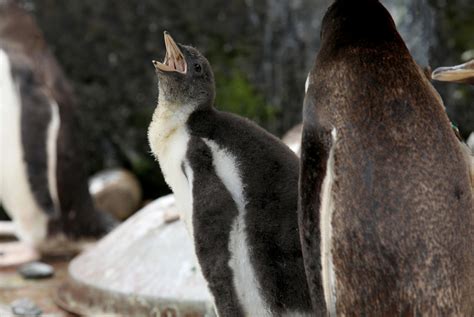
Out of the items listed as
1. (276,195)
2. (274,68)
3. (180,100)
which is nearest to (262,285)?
(276,195)

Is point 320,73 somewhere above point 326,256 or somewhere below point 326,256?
above

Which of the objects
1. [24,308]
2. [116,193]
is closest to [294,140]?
[24,308]

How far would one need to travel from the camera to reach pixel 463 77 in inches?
62.5

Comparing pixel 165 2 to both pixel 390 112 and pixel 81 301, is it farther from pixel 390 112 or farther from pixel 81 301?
pixel 390 112

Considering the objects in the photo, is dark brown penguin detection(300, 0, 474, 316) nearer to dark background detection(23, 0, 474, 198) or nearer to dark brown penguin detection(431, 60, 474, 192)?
dark brown penguin detection(431, 60, 474, 192)

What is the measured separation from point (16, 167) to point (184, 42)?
2.14 meters

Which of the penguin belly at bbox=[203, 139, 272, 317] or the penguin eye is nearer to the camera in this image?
the penguin belly at bbox=[203, 139, 272, 317]

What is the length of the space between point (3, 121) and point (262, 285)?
2.77m

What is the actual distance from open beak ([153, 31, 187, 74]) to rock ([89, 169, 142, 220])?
400cm

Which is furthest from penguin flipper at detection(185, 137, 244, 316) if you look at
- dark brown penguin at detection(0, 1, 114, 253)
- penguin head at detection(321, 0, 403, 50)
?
dark brown penguin at detection(0, 1, 114, 253)

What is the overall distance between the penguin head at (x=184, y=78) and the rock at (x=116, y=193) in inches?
158

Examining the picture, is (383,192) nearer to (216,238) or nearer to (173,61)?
(216,238)

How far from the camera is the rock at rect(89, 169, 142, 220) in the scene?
233 inches

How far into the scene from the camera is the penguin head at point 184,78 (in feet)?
6.08
